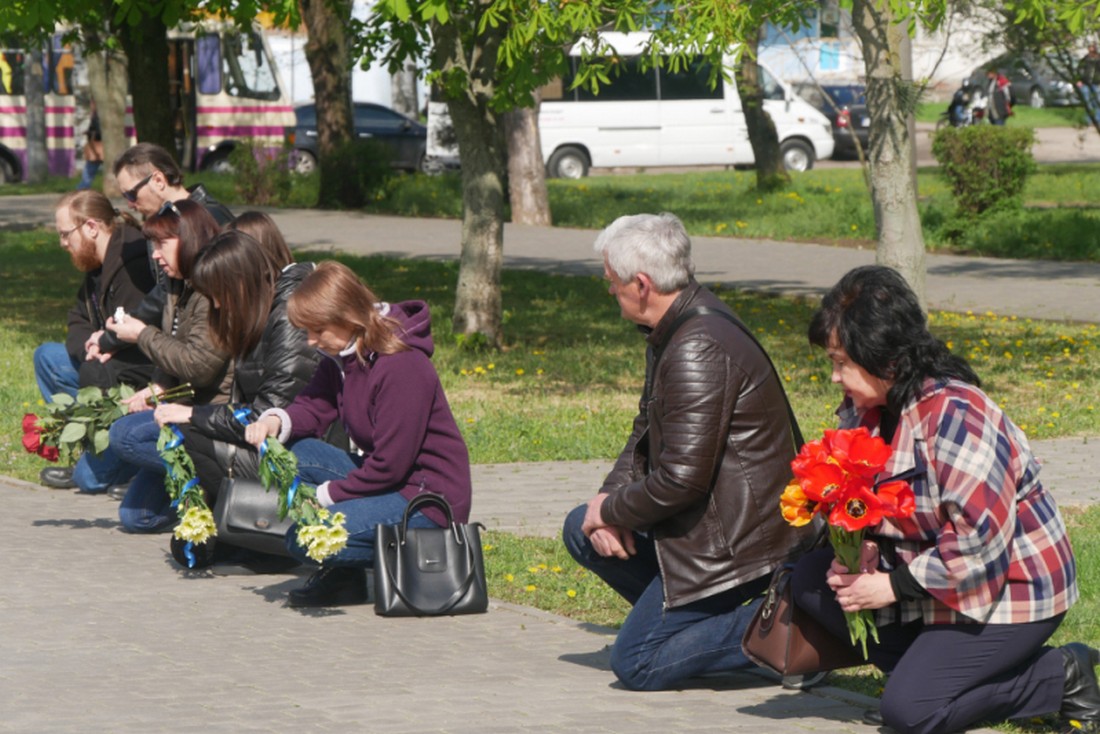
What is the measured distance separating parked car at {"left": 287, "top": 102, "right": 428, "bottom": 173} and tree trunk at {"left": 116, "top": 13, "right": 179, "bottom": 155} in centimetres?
1889

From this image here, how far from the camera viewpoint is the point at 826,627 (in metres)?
4.89

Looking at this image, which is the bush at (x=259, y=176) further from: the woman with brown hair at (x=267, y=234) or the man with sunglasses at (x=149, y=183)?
the woman with brown hair at (x=267, y=234)

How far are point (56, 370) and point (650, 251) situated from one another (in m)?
4.96

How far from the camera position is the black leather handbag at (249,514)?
656cm

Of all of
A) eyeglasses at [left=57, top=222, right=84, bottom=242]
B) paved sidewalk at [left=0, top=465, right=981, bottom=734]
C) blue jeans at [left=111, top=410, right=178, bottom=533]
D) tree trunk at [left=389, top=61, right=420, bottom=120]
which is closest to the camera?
paved sidewalk at [left=0, top=465, right=981, bottom=734]

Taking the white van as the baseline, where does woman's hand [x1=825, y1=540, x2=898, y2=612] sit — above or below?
below

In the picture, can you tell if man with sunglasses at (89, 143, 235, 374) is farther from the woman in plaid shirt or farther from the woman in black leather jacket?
the woman in plaid shirt

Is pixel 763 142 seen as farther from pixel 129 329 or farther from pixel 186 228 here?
pixel 186 228

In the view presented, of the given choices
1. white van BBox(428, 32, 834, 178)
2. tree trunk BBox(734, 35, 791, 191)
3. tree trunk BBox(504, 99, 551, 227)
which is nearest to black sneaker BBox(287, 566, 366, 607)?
tree trunk BBox(504, 99, 551, 227)

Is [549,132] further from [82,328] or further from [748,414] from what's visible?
[748,414]

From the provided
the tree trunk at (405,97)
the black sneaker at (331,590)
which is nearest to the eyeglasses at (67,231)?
the black sneaker at (331,590)

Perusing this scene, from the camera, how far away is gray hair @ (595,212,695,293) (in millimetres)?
5227

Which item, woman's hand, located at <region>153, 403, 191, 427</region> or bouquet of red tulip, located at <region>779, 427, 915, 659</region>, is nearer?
bouquet of red tulip, located at <region>779, 427, 915, 659</region>

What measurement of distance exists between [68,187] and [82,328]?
2424 centimetres
